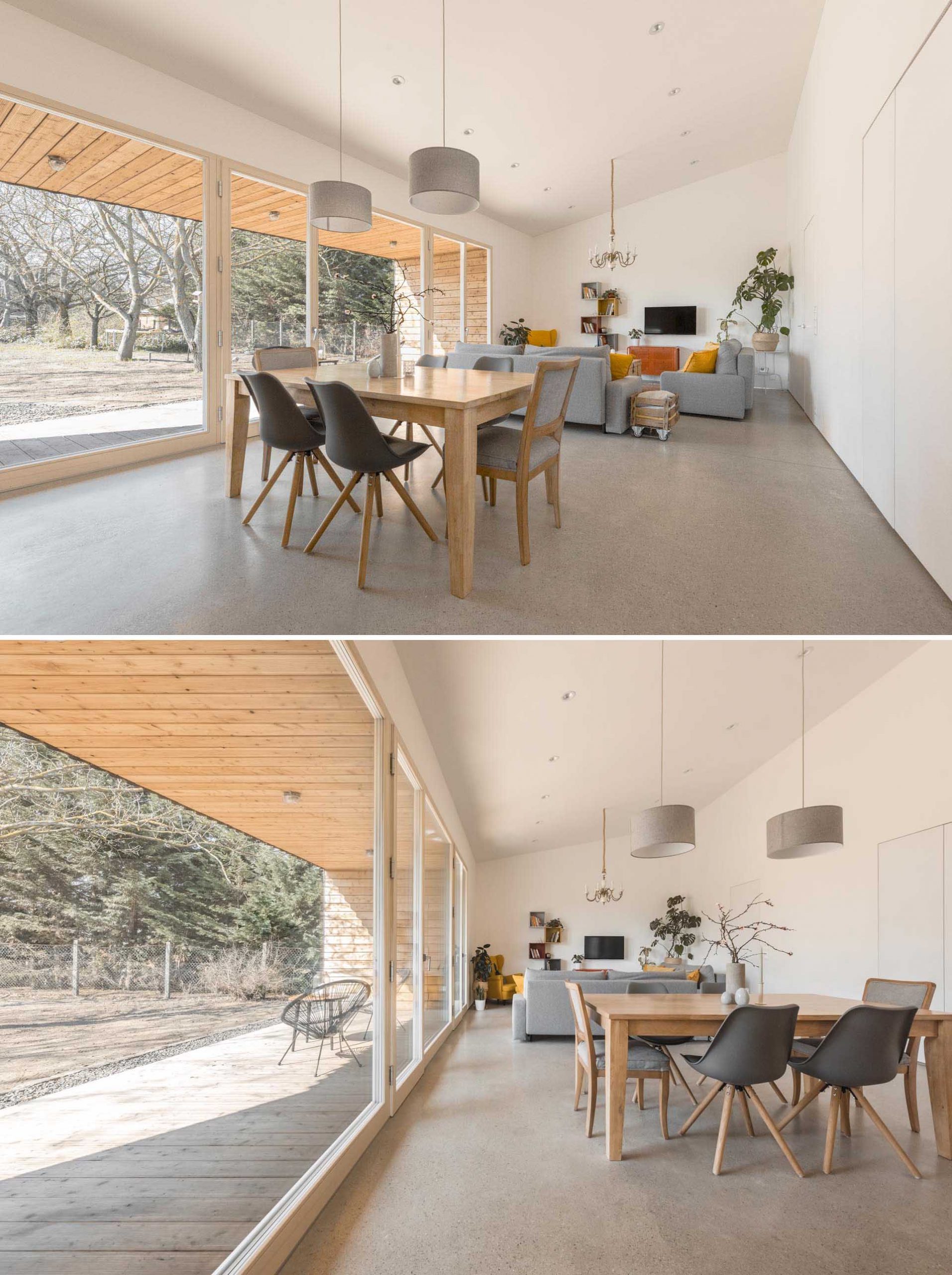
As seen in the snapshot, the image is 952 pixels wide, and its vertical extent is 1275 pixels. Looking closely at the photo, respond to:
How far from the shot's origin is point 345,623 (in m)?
3.53

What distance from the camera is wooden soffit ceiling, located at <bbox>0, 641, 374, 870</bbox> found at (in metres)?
1.63

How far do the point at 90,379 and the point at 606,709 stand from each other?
4.46 m

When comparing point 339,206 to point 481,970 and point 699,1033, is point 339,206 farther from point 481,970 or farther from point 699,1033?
point 481,970

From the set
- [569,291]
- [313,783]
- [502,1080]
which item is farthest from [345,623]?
[569,291]

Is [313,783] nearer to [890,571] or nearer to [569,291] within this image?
[890,571]

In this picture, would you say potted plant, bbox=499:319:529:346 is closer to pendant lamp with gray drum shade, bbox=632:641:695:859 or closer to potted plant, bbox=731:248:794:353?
potted plant, bbox=731:248:794:353

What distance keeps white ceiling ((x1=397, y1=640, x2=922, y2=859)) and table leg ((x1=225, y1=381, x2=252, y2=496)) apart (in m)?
1.77

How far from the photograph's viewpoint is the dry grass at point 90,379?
18.6ft

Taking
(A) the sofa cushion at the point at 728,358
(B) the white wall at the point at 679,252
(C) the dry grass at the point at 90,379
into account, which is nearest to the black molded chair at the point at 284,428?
(C) the dry grass at the point at 90,379

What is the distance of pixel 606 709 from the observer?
21.0 ft

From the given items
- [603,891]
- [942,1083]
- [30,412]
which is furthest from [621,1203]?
[603,891]

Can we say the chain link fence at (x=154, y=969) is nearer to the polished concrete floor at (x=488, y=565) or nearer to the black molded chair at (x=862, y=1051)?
the polished concrete floor at (x=488, y=565)

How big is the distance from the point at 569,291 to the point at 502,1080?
43.0 ft

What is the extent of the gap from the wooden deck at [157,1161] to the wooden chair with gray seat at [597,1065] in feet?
5.93
